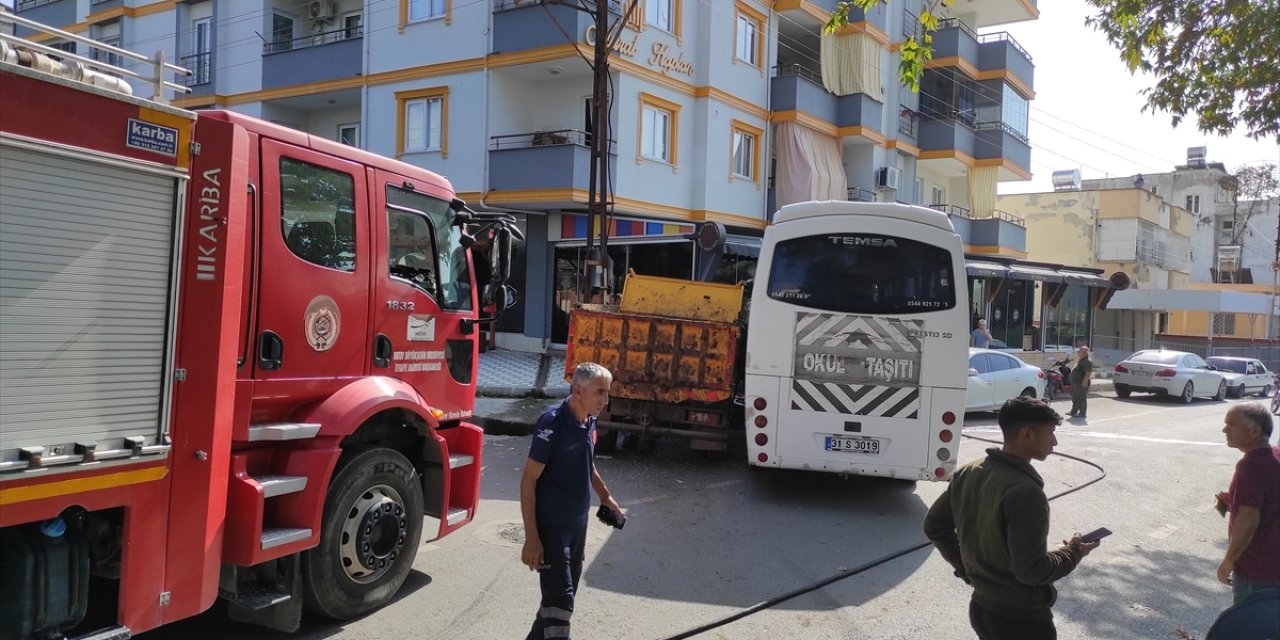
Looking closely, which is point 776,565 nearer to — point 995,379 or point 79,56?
point 79,56

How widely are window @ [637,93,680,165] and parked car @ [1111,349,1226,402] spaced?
14031 mm

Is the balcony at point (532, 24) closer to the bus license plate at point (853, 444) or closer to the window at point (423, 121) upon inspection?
the window at point (423, 121)

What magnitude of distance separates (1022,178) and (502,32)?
22675 mm

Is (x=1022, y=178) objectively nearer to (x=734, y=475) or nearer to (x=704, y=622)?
(x=734, y=475)

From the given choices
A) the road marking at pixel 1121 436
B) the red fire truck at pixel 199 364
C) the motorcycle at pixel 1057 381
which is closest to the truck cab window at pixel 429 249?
the red fire truck at pixel 199 364

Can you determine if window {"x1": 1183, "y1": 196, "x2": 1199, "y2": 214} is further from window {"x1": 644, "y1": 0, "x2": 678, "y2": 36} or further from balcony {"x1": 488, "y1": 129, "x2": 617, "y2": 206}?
balcony {"x1": 488, "y1": 129, "x2": 617, "y2": 206}

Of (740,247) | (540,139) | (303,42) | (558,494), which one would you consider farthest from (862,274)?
(303,42)

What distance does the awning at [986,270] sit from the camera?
2453 cm

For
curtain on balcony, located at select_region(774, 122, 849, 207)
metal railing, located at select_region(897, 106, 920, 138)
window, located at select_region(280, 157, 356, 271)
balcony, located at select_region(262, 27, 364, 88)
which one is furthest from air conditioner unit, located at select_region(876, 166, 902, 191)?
window, located at select_region(280, 157, 356, 271)

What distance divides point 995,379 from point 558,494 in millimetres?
14663

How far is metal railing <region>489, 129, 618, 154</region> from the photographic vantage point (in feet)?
62.2

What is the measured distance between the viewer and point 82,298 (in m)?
3.29

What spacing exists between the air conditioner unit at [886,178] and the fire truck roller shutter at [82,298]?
80.7 ft

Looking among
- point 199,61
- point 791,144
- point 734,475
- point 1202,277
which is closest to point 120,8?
point 199,61
